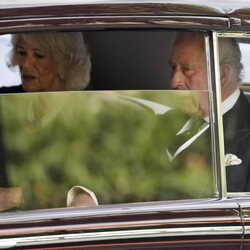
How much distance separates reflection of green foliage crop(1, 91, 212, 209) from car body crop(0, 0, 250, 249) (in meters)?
0.07

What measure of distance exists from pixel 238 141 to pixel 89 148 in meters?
0.64

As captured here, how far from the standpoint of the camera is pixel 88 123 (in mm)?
3969

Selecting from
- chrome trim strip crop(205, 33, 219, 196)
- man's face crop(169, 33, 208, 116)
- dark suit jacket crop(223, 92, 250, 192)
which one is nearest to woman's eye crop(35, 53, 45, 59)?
man's face crop(169, 33, 208, 116)

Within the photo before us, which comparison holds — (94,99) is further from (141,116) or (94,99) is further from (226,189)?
(226,189)

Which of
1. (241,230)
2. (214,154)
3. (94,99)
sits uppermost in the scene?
(94,99)

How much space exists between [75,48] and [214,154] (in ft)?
2.37

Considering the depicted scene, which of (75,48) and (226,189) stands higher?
(75,48)

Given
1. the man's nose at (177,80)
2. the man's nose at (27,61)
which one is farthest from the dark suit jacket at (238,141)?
the man's nose at (27,61)

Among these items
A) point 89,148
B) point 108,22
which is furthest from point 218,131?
point 108,22

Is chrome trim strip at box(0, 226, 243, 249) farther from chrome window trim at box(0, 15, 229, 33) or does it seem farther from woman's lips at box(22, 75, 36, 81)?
chrome window trim at box(0, 15, 229, 33)

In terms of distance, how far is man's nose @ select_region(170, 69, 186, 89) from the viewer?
13.3 ft

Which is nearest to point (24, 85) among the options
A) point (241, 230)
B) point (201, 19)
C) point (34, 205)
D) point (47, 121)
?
point (47, 121)

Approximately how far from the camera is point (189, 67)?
4074 millimetres

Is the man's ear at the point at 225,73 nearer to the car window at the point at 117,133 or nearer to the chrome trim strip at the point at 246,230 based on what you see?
the car window at the point at 117,133
